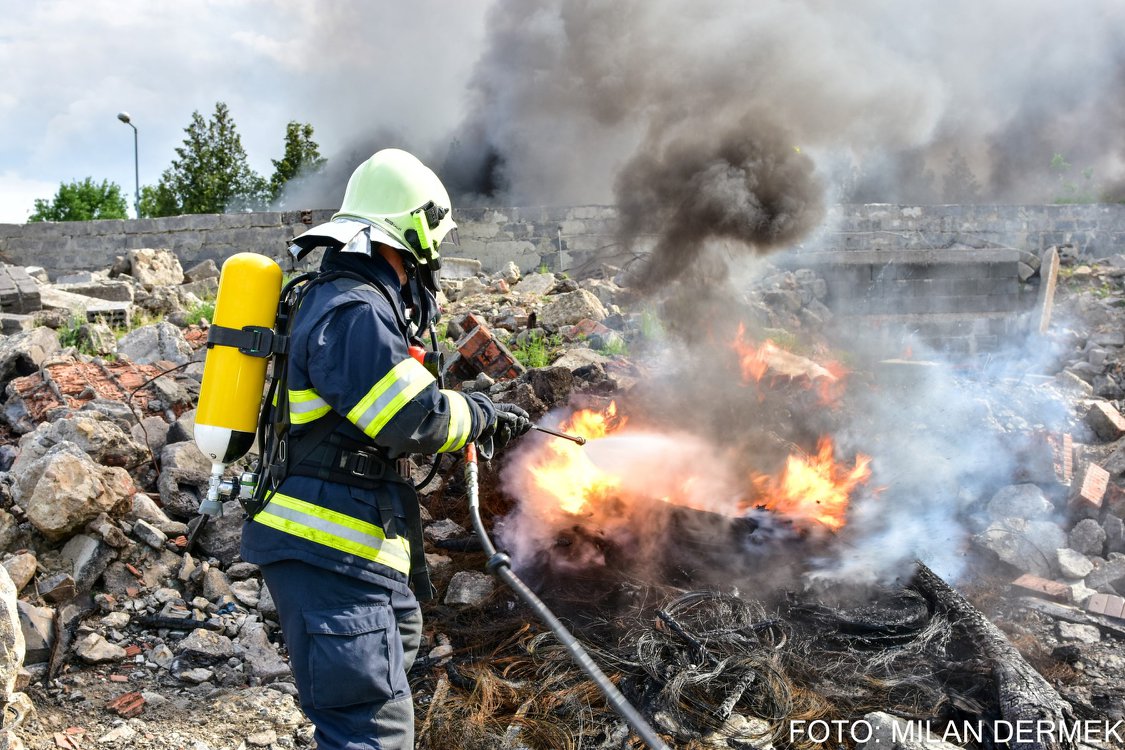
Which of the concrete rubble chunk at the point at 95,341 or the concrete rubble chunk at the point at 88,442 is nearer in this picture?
the concrete rubble chunk at the point at 88,442

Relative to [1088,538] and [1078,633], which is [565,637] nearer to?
[1078,633]

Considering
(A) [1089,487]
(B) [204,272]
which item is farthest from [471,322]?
(B) [204,272]

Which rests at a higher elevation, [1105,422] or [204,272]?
[204,272]

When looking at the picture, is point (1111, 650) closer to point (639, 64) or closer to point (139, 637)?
point (139, 637)

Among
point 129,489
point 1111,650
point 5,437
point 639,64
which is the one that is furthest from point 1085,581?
point 639,64

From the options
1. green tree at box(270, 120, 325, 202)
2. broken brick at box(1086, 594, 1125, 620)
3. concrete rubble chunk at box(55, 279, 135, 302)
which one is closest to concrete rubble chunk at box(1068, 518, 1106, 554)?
broken brick at box(1086, 594, 1125, 620)

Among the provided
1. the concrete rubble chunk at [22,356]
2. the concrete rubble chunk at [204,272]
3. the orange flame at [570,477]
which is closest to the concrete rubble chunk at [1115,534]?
the orange flame at [570,477]

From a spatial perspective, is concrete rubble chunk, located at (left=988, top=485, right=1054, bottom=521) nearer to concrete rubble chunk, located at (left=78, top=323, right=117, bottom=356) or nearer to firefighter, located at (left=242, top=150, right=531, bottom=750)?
firefighter, located at (left=242, top=150, right=531, bottom=750)

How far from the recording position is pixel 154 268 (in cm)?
1171

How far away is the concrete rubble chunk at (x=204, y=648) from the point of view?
3850mm

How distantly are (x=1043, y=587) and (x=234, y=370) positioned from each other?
457 cm

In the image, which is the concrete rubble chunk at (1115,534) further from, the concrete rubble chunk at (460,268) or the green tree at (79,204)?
the green tree at (79,204)

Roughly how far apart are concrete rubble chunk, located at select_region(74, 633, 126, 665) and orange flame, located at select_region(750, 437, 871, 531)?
3.73 metres

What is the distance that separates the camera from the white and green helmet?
2.72m
